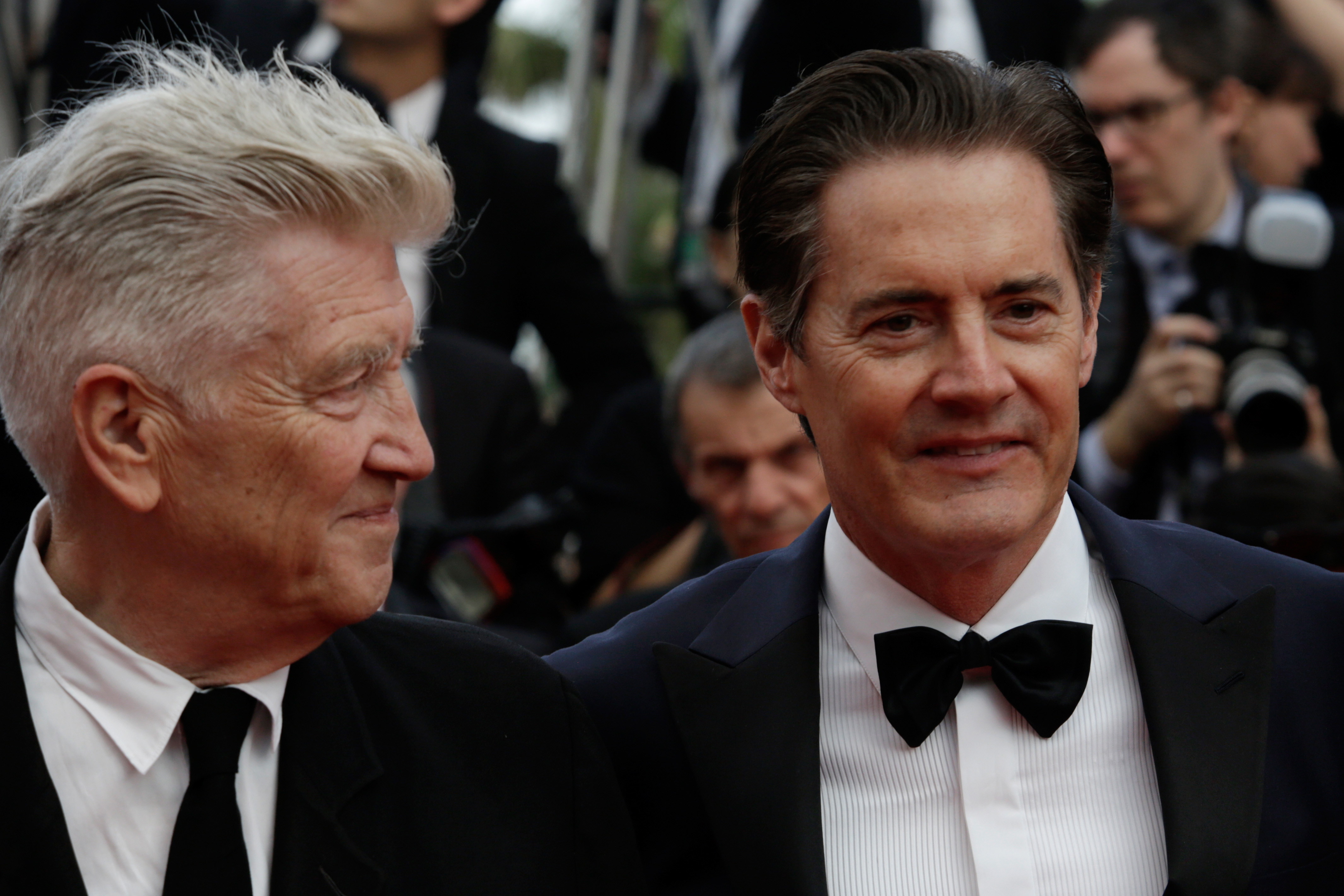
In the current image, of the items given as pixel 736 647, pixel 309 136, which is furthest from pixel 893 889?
pixel 309 136

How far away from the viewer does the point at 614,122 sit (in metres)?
5.65

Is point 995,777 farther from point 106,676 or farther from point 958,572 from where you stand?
point 106,676

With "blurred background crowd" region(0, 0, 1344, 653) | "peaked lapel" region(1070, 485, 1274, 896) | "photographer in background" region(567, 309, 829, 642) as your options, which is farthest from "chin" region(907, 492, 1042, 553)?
"photographer in background" region(567, 309, 829, 642)

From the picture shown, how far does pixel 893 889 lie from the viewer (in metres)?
2.29

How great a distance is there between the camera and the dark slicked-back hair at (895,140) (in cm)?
238

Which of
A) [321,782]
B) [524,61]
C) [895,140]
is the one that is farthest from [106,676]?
[524,61]

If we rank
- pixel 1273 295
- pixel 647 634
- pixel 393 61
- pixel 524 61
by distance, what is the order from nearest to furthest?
pixel 647 634 < pixel 1273 295 < pixel 393 61 < pixel 524 61

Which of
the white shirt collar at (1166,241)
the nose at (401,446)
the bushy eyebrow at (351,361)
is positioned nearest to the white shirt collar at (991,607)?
the nose at (401,446)

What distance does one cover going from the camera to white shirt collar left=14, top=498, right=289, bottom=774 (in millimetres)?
2186

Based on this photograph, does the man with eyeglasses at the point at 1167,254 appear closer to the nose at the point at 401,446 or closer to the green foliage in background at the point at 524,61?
the nose at the point at 401,446

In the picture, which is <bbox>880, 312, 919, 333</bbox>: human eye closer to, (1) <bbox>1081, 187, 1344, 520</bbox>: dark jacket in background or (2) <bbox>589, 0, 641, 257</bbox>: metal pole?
(1) <bbox>1081, 187, 1344, 520</bbox>: dark jacket in background

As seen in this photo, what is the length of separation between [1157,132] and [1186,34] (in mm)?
336

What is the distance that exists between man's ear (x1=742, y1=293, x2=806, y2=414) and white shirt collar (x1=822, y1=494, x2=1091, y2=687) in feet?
0.84

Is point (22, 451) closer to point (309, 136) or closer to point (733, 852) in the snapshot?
point (309, 136)
